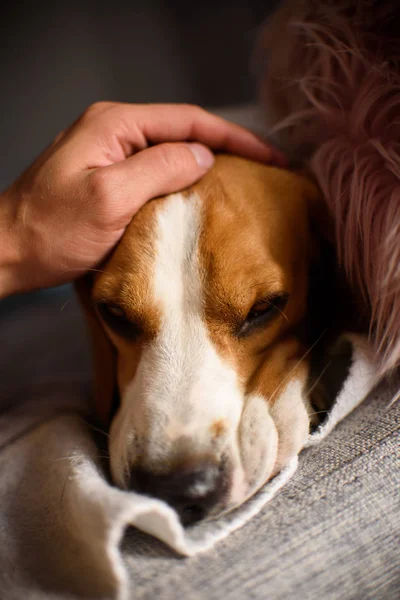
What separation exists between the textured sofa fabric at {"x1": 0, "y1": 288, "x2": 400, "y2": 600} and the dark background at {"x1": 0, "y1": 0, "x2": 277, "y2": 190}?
5.54 feet

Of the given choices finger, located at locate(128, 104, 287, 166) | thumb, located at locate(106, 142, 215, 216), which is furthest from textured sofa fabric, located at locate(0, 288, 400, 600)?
finger, located at locate(128, 104, 287, 166)

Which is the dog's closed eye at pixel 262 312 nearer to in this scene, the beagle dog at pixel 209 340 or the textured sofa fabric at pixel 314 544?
the beagle dog at pixel 209 340

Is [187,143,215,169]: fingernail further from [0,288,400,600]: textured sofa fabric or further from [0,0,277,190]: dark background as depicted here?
[0,0,277,190]: dark background

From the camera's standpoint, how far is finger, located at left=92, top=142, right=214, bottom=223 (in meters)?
0.92

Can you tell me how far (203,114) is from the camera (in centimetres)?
109

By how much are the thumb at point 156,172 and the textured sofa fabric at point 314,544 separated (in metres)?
0.47

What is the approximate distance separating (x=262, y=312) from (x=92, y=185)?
361 millimetres

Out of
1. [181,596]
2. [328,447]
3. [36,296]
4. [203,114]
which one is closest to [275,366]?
[328,447]

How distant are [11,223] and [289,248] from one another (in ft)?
1.66

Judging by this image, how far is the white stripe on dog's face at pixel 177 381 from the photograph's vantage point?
0.77 meters

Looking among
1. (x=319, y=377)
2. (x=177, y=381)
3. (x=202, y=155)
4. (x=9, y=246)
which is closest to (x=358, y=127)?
(x=202, y=155)

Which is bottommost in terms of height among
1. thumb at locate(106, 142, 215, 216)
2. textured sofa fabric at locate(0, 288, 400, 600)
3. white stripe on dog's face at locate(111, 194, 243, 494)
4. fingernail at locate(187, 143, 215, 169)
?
textured sofa fabric at locate(0, 288, 400, 600)

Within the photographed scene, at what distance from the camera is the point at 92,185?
91cm

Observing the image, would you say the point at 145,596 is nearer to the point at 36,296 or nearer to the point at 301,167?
the point at 301,167
